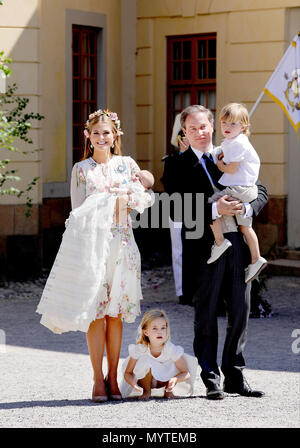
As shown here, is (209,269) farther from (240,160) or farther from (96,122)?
(96,122)

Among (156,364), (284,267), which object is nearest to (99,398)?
(156,364)

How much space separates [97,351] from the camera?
22.3ft

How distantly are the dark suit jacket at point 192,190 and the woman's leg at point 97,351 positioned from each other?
0.61 meters

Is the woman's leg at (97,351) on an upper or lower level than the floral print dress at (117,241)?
lower

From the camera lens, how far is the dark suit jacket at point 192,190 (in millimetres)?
6785

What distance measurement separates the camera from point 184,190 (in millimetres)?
6789

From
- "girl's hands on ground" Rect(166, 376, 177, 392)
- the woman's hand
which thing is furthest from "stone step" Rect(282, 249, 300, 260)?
the woman's hand

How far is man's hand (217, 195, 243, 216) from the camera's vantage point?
6.71 meters

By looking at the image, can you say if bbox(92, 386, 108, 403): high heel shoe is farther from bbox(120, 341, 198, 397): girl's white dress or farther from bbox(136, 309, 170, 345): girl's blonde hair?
bbox(136, 309, 170, 345): girl's blonde hair

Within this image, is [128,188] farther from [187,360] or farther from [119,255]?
[187,360]

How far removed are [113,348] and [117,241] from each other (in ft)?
2.14

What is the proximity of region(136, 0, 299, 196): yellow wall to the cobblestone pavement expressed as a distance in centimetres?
291

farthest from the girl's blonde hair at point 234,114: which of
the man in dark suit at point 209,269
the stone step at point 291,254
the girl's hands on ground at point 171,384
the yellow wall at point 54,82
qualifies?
the stone step at point 291,254

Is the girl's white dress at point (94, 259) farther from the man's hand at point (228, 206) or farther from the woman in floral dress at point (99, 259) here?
the man's hand at point (228, 206)
